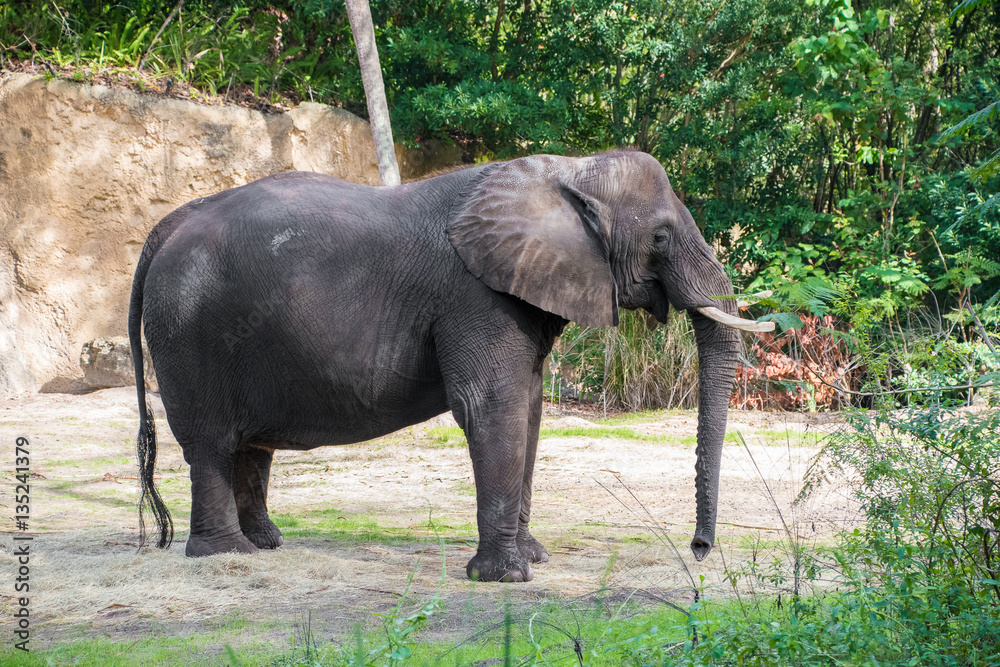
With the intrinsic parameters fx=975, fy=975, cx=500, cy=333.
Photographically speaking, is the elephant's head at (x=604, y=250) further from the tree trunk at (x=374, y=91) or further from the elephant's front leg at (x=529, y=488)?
the tree trunk at (x=374, y=91)

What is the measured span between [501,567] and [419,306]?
59.7 inches

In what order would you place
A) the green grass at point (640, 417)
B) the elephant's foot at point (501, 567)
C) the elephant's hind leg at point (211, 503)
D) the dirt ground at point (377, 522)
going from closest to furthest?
the dirt ground at point (377, 522)
the elephant's foot at point (501, 567)
the elephant's hind leg at point (211, 503)
the green grass at point (640, 417)

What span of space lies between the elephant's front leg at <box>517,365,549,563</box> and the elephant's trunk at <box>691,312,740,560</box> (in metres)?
0.94

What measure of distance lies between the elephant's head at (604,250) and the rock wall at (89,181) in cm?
882

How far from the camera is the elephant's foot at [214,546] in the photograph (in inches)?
229

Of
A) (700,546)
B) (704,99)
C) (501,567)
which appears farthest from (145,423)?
(704,99)

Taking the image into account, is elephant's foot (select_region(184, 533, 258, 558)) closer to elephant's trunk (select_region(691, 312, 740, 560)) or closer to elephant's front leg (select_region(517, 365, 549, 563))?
elephant's front leg (select_region(517, 365, 549, 563))

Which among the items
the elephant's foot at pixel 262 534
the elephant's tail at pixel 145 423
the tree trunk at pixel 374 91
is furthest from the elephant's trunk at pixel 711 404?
the tree trunk at pixel 374 91

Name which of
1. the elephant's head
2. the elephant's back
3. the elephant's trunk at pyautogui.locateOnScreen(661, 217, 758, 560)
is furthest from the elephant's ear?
the elephant's trunk at pyautogui.locateOnScreen(661, 217, 758, 560)

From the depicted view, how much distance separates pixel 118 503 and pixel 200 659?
4.61 m

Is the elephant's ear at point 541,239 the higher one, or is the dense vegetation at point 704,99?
the dense vegetation at point 704,99

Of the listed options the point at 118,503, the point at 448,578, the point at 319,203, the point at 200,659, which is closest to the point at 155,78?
the point at 118,503

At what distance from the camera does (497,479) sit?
5328mm

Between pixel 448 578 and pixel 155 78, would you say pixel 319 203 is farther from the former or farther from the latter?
pixel 155 78
